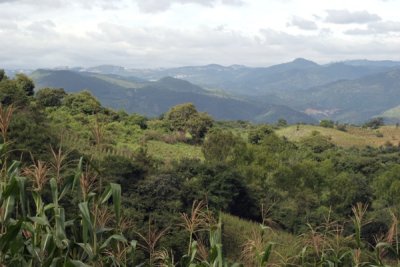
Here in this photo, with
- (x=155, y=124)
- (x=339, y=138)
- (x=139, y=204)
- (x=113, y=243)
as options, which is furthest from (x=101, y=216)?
(x=339, y=138)

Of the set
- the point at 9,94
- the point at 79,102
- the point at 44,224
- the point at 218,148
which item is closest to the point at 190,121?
the point at 79,102

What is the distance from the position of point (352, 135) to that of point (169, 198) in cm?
8183

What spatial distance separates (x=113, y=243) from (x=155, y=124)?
6667 cm

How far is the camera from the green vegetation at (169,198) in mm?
5035

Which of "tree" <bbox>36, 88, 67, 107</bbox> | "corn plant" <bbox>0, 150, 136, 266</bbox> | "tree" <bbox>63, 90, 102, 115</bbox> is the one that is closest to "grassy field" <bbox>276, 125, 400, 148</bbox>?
"tree" <bbox>63, 90, 102, 115</bbox>

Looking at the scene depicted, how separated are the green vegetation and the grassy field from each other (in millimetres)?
26073

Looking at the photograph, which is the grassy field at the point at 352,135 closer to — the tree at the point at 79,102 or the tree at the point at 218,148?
the tree at the point at 79,102

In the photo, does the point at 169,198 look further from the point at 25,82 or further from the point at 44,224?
the point at 25,82

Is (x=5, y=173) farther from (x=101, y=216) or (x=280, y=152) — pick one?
(x=280, y=152)

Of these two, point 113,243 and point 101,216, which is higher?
point 101,216

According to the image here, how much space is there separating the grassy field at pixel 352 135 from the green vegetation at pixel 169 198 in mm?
26073

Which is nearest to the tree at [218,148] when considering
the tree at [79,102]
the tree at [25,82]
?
the tree at [79,102]

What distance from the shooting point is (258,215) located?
35062 millimetres

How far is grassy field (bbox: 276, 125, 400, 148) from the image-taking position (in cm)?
9656
